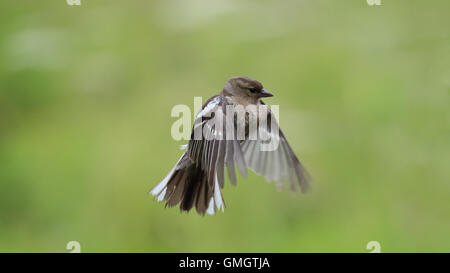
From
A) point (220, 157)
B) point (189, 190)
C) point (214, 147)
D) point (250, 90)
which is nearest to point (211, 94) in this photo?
point (250, 90)

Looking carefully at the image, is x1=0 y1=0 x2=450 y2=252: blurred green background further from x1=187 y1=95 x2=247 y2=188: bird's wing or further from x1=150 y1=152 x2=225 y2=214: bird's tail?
x1=187 y1=95 x2=247 y2=188: bird's wing

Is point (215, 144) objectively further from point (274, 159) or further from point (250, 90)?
point (274, 159)

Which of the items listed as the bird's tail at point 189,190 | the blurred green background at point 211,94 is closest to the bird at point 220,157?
the bird's tail at point 189,190

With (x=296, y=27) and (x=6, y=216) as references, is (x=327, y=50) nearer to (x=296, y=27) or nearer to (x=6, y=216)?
(x=296, y=27)

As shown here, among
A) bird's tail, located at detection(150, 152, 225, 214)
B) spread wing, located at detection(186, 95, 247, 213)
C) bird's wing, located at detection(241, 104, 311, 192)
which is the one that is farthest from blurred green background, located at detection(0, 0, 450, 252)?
spread wing, located at detection(186, 95, 247, 213)

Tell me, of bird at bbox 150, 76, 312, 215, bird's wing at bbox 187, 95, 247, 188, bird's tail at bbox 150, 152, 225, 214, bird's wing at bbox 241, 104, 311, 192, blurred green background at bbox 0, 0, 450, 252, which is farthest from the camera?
blurred green background at bbox 0, 0, 450, 252

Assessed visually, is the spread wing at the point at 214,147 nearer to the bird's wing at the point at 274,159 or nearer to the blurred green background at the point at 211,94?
the bird's wing at the point at 274,159

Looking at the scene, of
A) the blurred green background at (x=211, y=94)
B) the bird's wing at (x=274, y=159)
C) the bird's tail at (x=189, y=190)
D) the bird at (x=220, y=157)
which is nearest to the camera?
the bird at (x=220, y=157)
